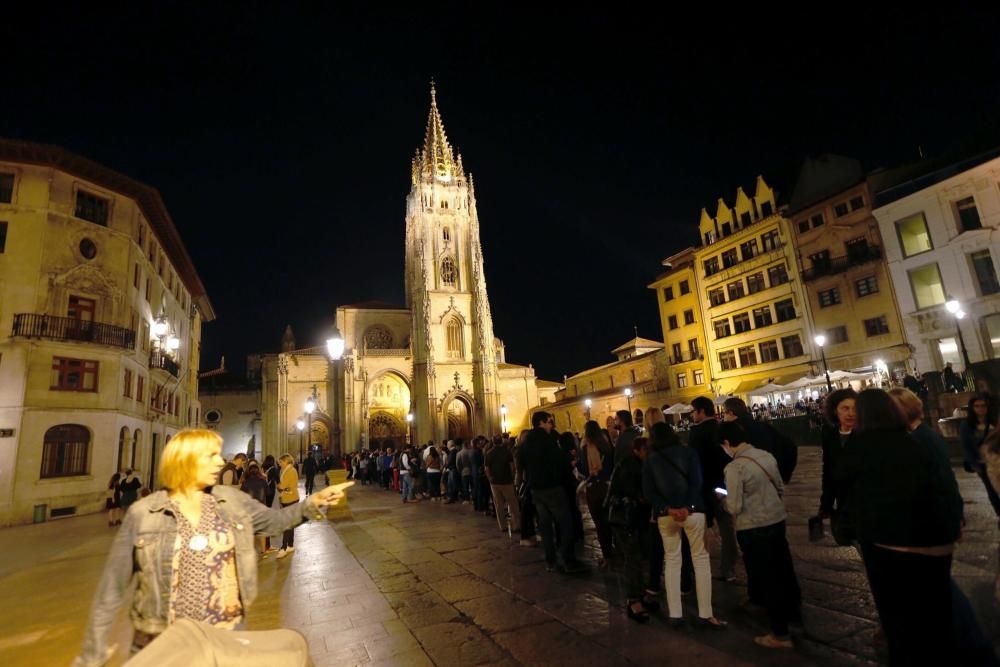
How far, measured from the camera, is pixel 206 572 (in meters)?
2.39

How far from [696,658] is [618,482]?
161 cm

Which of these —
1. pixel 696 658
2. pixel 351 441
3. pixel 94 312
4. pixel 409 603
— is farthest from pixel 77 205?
pixel 351 441

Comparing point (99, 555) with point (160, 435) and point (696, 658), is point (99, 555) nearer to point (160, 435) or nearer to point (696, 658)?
point (696, 658)

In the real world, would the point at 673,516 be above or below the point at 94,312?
below

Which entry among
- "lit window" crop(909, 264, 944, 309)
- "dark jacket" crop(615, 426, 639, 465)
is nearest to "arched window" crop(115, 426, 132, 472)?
"dark jacket" crop(615, 426, 639, 465)

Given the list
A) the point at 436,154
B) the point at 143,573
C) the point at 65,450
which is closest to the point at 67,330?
the point at 65,450

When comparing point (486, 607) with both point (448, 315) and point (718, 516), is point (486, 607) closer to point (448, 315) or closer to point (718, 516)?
point (718, 516)

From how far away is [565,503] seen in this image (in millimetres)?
6098

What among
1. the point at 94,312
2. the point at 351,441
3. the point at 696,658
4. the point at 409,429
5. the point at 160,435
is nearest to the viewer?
the point at 696,658

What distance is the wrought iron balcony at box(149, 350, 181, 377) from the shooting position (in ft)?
77.1

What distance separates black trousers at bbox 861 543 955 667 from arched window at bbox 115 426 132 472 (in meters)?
23.7

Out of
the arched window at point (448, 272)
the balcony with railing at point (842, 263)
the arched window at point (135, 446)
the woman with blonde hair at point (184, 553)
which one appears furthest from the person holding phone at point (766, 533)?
the arched window at point (448, 272)

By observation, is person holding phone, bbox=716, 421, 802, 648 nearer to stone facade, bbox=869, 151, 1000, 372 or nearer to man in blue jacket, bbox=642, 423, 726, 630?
man in blue jacket, bbox=642, 423, 726, 630

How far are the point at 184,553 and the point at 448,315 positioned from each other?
4513 cm
